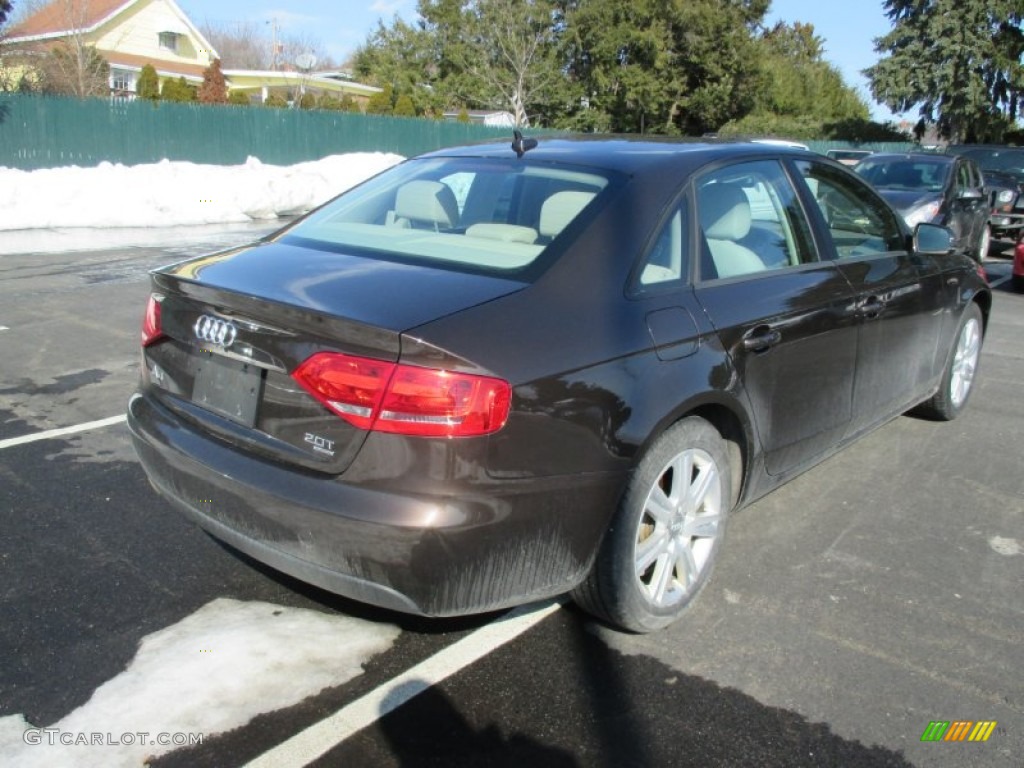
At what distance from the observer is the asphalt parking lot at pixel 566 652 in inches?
107

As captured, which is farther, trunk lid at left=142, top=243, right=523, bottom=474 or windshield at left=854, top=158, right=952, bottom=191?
windshield at left=854, top=158, right=952, bottom=191

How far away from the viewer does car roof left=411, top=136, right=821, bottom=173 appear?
3.54m

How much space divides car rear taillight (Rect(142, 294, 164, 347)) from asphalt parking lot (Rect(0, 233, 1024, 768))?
919mm

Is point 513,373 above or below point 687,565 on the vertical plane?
above

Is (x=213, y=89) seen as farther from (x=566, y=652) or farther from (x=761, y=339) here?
A: (x=566, y=652)

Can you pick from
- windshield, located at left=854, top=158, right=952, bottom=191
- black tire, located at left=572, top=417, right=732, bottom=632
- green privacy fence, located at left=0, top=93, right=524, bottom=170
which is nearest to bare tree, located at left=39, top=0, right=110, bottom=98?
green privacy fence, located at left=0, top=93, right=524, bottom=170

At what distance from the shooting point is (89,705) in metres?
2.82

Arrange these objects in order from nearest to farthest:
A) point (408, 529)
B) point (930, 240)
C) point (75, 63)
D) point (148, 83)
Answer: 1. point (408, 529)
2. point (930, 240)
3. point (75, 63)
4. point (148, 83)

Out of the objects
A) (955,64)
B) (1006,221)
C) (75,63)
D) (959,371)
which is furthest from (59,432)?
(955,64)

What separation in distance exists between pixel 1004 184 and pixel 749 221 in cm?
1599

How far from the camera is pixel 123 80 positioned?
45.5m

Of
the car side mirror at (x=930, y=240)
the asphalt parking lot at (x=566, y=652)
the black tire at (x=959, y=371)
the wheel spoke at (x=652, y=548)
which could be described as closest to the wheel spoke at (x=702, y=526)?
the wheel spoke at (x=652, y=548)

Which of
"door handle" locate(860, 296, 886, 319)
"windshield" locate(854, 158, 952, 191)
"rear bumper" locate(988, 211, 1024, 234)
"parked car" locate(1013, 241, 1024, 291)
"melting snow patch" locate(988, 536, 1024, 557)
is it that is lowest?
"melting snow patch" locate(988, 536, 1024, 557)

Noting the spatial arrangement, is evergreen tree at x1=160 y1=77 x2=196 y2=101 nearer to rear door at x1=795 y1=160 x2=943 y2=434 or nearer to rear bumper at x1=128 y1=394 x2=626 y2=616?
rear door at x1=795 y1=160 x2=943 y2=434
